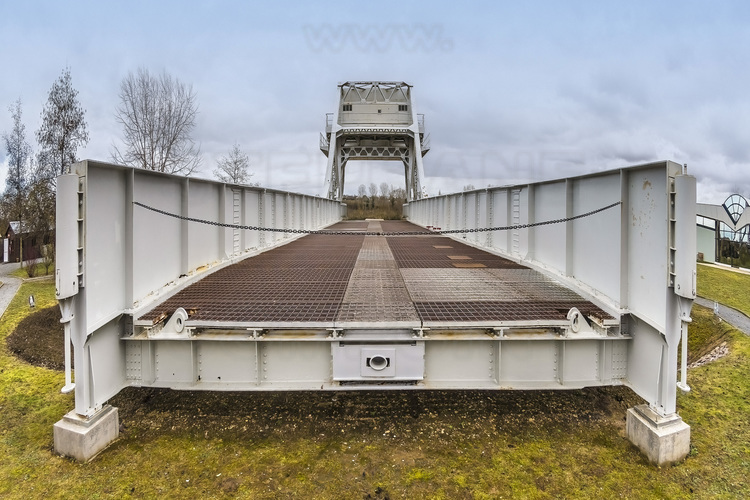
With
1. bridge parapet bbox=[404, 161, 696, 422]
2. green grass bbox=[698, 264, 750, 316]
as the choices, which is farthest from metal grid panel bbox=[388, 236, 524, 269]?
green grass bbox=[698, 264, 750, 316]

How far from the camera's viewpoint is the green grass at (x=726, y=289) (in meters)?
11.8

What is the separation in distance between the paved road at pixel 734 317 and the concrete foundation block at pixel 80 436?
448 inches

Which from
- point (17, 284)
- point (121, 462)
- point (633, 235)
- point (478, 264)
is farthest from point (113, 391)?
point (17, 284)

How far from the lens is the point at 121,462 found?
3.56 metres

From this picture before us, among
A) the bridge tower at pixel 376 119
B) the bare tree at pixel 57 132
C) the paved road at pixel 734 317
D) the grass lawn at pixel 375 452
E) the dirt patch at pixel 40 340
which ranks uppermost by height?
the bridge tower at pixel 376 119

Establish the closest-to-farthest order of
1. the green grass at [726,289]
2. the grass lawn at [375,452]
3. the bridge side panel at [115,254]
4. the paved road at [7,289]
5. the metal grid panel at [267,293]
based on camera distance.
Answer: the grass lawn at [375,452] < the bridge side panel at [115,254] < the metal grid panel at [267,293] < the green grass at [726,289] < the paved road at [7,289]

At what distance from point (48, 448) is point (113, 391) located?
75cm

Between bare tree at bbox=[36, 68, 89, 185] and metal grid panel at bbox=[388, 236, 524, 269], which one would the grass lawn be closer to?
metal grid panel at bbox=[388, 236, 524, 269]

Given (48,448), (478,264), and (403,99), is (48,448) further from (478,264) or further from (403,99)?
(403,99)

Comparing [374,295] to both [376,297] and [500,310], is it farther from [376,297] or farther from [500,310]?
[500,310]

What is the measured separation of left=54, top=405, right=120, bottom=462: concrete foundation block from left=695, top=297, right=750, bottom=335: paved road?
11387 mm

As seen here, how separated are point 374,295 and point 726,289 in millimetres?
15397

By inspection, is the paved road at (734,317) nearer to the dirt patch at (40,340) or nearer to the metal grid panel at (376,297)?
the metal grid panel at (376,297)

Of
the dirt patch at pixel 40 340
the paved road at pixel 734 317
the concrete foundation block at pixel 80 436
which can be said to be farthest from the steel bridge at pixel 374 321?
the paved road at pixel 734 317
